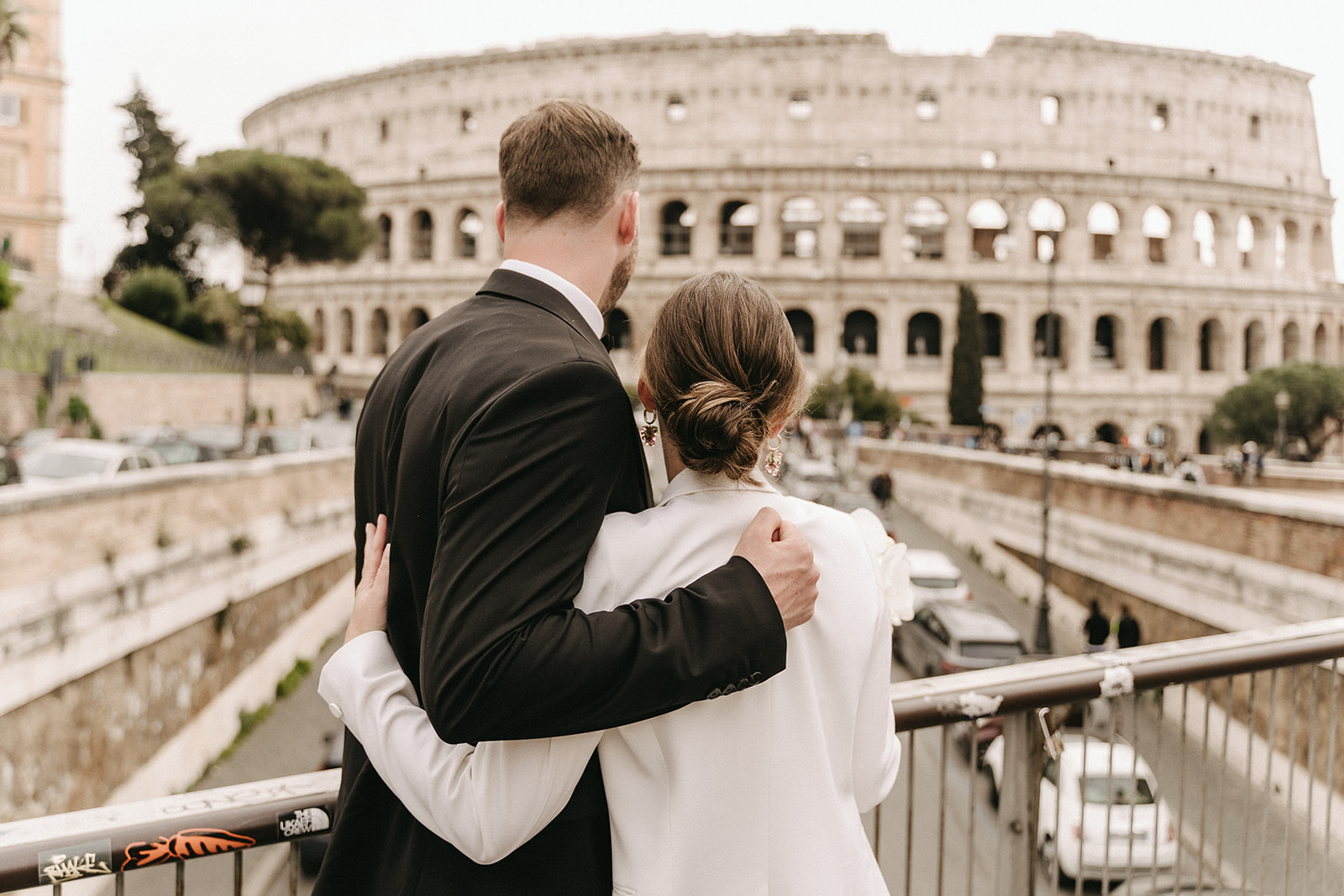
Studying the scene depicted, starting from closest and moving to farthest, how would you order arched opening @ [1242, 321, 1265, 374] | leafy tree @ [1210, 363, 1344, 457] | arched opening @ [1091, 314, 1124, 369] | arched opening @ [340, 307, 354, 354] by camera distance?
leafy tree @ [1210, 363, 1344, 457], arched opening @ [1091, 314, 1124, 369], arched opening @ [1242, 321, 1265, 374], arched opening @ [340, 307, 354, 354]

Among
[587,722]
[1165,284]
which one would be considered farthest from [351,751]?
[1165,284]

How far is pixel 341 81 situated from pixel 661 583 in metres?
53.6

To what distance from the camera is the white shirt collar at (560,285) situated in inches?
62.5

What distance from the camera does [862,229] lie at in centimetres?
4444

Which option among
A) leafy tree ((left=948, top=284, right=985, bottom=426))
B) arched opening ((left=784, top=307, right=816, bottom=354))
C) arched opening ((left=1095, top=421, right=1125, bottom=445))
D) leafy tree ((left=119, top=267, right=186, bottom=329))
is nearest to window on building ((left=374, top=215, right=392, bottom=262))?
leafy tree ((left=119, top=267, right=186, bottom=329))

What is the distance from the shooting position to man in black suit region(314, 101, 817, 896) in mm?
1259

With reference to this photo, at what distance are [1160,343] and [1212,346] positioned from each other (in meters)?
2.14

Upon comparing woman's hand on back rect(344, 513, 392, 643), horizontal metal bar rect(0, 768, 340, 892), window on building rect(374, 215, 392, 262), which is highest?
window on building rect(374, 215, 392, 262)

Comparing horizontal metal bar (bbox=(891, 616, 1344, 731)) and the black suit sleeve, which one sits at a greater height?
the black suit sleeve

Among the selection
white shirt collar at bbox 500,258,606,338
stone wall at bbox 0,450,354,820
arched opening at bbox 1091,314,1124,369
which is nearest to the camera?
white shirt collar at bbox 500,258,606,338

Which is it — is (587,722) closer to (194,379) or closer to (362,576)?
(362,576)

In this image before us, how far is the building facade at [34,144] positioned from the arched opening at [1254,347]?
52.4 m

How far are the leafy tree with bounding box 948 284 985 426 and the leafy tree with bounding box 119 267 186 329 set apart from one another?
31.2m

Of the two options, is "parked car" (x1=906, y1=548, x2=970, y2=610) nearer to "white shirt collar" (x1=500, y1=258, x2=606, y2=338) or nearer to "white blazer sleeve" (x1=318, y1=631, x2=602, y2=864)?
"white shirt collar" (x1=500, y1=258, x2=606, y2=338)
